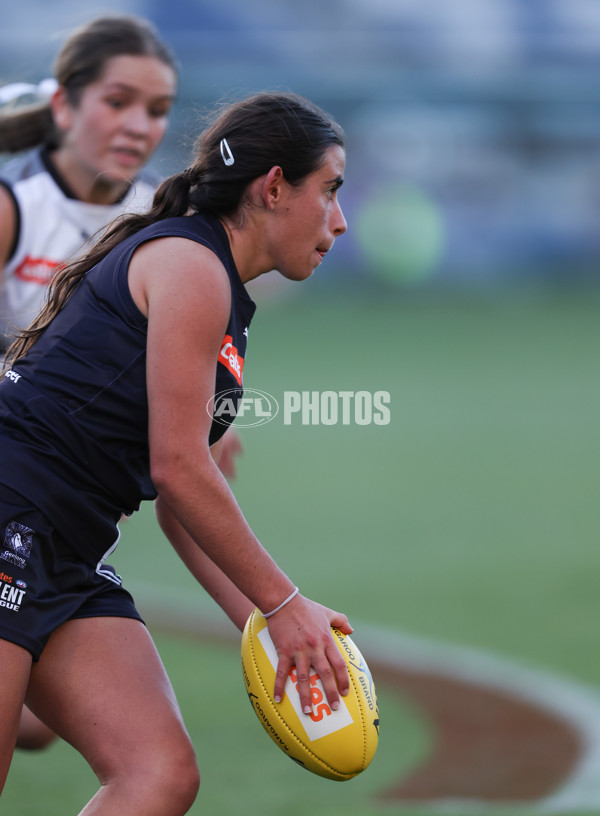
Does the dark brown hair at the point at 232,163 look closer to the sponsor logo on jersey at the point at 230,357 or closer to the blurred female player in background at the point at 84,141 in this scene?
the sponsor logo on jersey at the point at 230,357

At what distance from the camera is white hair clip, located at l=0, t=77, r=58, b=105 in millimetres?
4449

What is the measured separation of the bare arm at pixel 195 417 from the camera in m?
2.51

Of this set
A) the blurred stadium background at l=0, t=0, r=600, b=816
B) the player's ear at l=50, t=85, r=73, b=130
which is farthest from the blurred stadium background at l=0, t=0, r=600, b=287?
the player's ear at l=50, t=85, r=73, b=130

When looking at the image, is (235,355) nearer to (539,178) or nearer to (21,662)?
(21,662)

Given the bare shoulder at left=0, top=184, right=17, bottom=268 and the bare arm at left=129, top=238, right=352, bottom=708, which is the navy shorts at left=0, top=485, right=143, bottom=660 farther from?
the bare shoulder at left=0, top=184, right=17, bottom=268

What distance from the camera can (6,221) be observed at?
401 cm

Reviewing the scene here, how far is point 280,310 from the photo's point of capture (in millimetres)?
24281

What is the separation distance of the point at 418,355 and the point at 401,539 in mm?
9487

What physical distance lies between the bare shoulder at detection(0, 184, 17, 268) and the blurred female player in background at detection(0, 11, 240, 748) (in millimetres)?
64

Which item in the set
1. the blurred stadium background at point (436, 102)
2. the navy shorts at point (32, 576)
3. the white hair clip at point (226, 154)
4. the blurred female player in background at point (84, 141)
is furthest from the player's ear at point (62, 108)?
the blurred stadium background at point (436, 102)

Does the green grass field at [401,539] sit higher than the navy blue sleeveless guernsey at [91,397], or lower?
lower

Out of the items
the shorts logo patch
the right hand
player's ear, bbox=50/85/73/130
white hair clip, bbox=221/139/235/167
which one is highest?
white hair clip, bbox=221/139/235/167

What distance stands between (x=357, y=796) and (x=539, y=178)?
26017mm

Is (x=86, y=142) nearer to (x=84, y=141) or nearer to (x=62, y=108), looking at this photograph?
(x=84, y=141)
